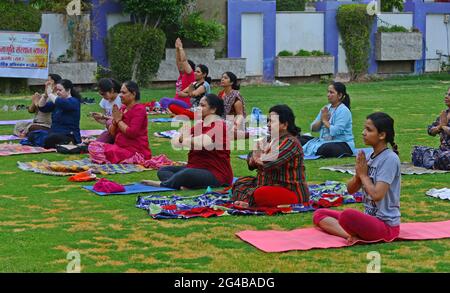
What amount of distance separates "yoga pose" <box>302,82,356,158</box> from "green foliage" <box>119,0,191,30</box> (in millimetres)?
13356

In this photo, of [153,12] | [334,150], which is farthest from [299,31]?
[334,150]

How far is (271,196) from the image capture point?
8461mm

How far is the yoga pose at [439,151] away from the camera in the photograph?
1087 centimetres

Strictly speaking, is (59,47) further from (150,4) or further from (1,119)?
(1,119)

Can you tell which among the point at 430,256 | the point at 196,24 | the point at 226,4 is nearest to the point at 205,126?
the point at 430,256

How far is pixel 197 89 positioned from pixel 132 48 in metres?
9.77

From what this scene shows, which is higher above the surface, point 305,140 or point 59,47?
point 59,47

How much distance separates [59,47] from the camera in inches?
982

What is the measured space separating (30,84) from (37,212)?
15870 millimetres

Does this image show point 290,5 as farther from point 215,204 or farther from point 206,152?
point 215,204

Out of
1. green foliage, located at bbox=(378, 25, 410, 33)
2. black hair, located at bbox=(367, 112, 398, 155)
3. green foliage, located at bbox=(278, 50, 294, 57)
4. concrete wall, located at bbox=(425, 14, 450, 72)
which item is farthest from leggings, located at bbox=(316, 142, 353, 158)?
concrete wall, located at bbox=(425, 14, 450, 72)

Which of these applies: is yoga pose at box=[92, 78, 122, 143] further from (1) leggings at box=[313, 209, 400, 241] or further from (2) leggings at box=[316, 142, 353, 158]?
(1) leggings at box=[313, 209, 400, 241]

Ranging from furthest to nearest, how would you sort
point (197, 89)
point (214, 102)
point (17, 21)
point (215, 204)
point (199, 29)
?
1. point (199, 29)
2. point (17, 21)
3. point (197, 89)
4. point (214, 102)
5. point (215, 204)
